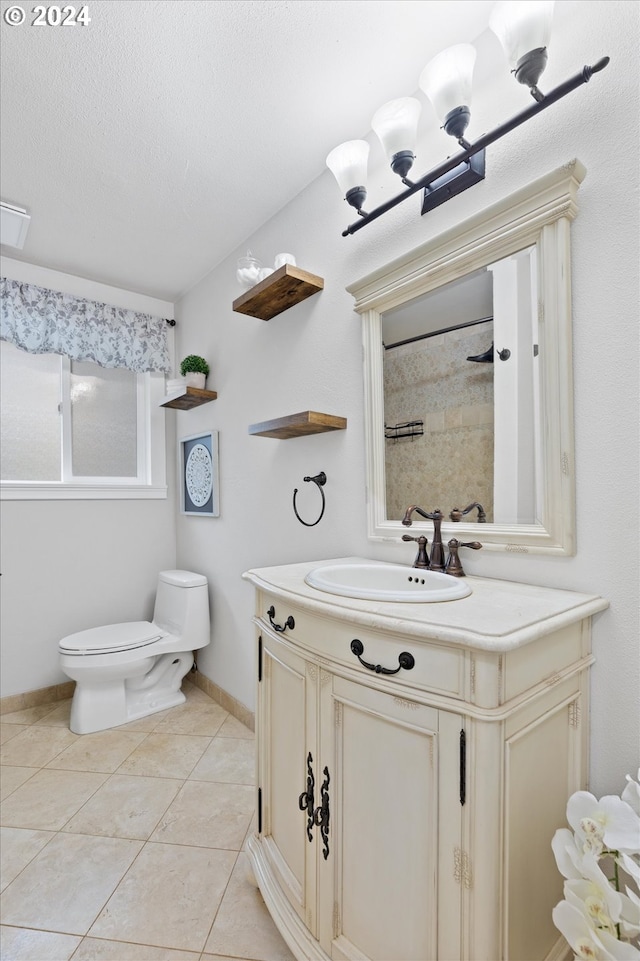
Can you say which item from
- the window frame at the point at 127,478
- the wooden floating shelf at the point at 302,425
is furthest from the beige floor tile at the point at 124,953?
the window frame at the point at 127,478

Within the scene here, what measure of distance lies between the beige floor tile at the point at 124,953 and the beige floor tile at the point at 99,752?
808 millimetres

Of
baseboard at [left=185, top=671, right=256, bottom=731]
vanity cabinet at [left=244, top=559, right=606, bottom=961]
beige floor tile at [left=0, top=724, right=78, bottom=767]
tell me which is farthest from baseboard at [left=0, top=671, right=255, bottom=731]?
vanity cabinet at [left=244, top=559, right=606, bottom=961]

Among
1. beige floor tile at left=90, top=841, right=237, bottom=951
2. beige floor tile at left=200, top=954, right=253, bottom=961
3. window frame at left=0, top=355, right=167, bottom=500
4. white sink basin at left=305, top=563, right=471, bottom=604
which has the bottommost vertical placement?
beige floor tile at left=90, top=841, right=237, bottom=951

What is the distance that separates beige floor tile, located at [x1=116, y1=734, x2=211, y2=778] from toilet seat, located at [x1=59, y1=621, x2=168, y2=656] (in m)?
0.45

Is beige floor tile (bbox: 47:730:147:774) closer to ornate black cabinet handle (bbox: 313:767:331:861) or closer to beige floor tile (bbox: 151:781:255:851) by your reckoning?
beige floor tile (bbox: 151:781:255:851)

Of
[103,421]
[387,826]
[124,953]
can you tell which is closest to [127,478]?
[103,421]

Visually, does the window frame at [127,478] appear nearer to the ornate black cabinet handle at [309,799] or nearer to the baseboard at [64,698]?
the baseboard at [64,698]

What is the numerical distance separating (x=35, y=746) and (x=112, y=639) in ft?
1.80

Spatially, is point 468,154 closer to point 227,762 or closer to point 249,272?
point 249,272

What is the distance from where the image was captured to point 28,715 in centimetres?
237

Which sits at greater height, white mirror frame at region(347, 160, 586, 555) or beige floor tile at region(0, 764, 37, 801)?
white mirror frame at region(347, 160, 586, 555)

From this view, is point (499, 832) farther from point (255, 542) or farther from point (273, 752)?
point (255, 542)

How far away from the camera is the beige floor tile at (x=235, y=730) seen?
7.14 ft

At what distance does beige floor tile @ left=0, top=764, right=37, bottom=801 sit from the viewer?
1.78m
